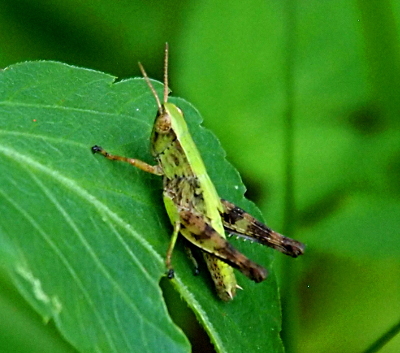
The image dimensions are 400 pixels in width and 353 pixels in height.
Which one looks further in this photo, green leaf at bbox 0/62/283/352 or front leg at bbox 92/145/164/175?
front leg at bbox 92/145/164/175

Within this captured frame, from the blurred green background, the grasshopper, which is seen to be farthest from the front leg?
the blurred green background

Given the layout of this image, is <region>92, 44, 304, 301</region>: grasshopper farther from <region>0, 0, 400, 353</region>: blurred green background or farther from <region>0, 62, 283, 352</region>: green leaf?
<region>0, 0, 400, 353</region>: blurred green background

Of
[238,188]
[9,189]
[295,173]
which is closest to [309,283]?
[295,173]

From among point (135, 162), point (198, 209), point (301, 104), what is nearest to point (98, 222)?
point (135, 162)

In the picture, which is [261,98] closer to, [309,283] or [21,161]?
[309,283]

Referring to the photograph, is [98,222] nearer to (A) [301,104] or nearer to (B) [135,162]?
(B) [135,162]

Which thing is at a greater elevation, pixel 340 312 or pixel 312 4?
pixel 312 4
